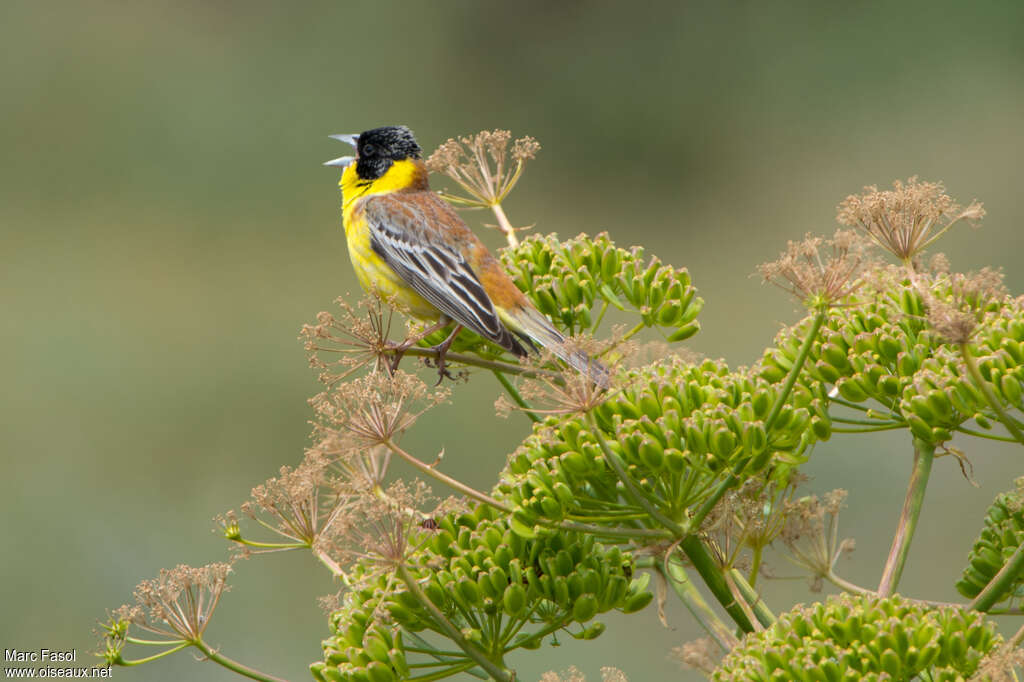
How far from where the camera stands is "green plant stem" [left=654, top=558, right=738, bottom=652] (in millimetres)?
1855

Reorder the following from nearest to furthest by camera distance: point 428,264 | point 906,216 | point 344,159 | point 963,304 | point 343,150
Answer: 1. point 963,304
2. point 906,216
3. point 428,264
4. point 344,159
5. point 343,150

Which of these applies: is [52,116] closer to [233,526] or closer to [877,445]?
[877,445]

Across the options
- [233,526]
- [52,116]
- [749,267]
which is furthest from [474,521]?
[52,116]

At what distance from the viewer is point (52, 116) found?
26.4 ft

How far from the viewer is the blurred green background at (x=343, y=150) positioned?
6.93 meters

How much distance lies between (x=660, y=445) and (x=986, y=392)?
447mm

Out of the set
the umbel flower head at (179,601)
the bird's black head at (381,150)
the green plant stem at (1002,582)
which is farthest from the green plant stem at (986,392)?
the bird's black head at (381,150)

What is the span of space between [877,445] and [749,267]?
6.32ft

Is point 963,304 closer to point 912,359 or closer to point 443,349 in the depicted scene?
point 912,359

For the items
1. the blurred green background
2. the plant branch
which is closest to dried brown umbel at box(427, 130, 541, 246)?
the plant branch

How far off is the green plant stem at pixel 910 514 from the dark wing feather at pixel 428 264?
86cm

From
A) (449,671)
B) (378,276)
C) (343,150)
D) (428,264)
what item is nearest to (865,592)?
(449,671)

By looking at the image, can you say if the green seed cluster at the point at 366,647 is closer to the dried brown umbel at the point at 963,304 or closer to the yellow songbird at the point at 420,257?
the yellow songbird at the point at 420,257

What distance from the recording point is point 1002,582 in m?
1.66
